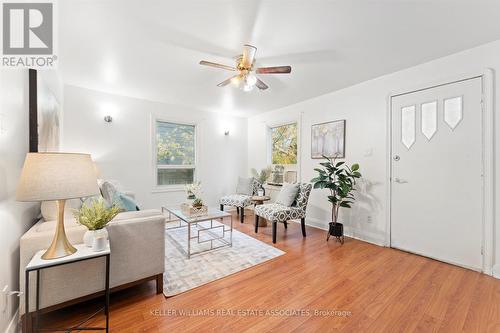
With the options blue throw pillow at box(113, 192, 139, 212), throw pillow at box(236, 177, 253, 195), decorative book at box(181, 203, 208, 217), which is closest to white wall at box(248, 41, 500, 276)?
throw pillow at box(236, 177, 253, 195)

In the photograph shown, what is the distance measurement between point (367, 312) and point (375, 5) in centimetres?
251

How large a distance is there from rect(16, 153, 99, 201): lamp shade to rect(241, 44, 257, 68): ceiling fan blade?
167 centimetres

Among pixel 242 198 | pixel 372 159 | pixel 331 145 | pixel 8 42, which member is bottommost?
pixel 242 198

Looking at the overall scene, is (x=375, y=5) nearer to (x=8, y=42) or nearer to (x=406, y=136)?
(x=406, y=136)

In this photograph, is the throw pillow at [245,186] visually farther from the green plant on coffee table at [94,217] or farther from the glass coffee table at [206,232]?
the green plant on coffee table at [94,217]

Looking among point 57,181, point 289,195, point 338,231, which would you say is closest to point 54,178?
point 57,181

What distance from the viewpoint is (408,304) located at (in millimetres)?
1743

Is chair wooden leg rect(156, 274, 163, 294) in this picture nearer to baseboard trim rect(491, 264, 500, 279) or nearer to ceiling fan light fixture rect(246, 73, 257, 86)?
ceiling fan light fixture rect(246, 73, 257, 86)

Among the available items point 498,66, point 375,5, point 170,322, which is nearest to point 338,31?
point 375,5

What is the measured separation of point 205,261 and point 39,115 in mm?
2222

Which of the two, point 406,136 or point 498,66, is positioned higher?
point 498,66

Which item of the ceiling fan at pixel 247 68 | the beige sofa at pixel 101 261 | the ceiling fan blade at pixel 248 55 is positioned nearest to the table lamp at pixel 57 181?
the beige sofa at pixel 101 261

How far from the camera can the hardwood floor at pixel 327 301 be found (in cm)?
152

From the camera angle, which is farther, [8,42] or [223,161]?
[223,161]
